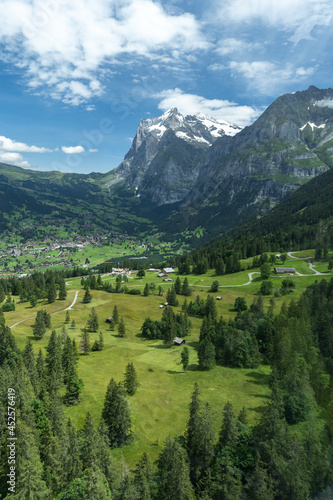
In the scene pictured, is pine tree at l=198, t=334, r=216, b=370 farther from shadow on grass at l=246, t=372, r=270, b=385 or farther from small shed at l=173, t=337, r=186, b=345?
small shed at l=173, t=337, r=186, b=345

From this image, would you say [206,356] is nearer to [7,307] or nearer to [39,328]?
[39,328]

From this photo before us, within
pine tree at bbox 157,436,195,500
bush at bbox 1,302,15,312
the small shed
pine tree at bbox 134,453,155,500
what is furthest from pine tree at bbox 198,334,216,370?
bush at bbox 1,302,15,312

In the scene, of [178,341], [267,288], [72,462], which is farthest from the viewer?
[267,288]

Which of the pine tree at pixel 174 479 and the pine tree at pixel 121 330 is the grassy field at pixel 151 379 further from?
the pine tree at pixel 174 479

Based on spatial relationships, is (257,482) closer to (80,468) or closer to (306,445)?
(306,445)

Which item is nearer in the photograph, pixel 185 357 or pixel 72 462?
pixel 72 462

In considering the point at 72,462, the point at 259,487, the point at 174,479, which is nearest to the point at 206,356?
the point at 259,487

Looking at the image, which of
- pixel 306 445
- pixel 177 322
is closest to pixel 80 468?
pixel 306 445

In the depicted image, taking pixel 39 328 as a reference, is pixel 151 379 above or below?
below
